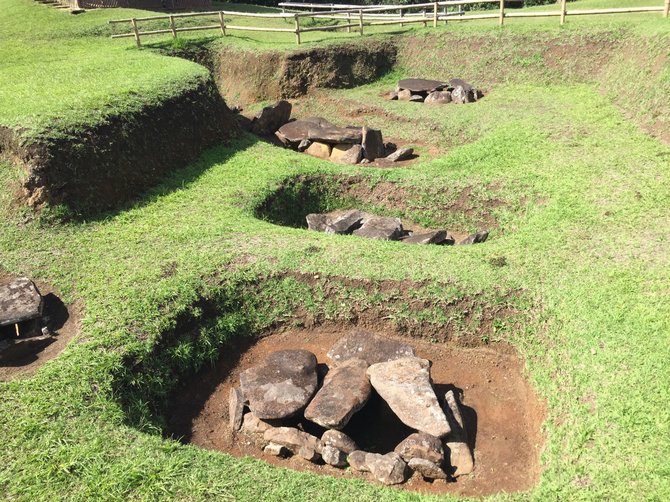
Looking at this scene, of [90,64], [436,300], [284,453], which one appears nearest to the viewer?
[284,453]

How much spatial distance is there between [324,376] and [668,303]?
436 cm

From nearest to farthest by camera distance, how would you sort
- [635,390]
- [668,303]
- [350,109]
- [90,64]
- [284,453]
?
[635,390] → [284,453] → [668,303] → [90,64] → [350,109]

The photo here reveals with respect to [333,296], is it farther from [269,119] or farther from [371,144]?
[269,119]

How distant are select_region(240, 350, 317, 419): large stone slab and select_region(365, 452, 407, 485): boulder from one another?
3.57 ft

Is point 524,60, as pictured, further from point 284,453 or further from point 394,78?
point 284,453

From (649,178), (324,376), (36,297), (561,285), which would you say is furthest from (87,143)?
(649,178)

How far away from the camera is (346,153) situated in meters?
14.3

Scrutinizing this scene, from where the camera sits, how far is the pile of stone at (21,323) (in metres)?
6.98

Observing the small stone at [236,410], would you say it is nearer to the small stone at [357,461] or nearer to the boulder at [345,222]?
the small stone at [357,461]

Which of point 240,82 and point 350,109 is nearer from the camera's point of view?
point 350,109

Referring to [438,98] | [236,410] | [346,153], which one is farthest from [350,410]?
[438,98]

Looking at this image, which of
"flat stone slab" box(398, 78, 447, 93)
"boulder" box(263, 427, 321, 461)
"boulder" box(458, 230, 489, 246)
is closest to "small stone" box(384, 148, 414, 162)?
"flat stone slab" box(398, 78, 447, 93)

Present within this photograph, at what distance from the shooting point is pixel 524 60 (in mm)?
17984

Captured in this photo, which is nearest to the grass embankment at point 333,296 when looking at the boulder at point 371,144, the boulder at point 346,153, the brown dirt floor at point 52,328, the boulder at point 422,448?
the brown dirt floor at point 52,328
